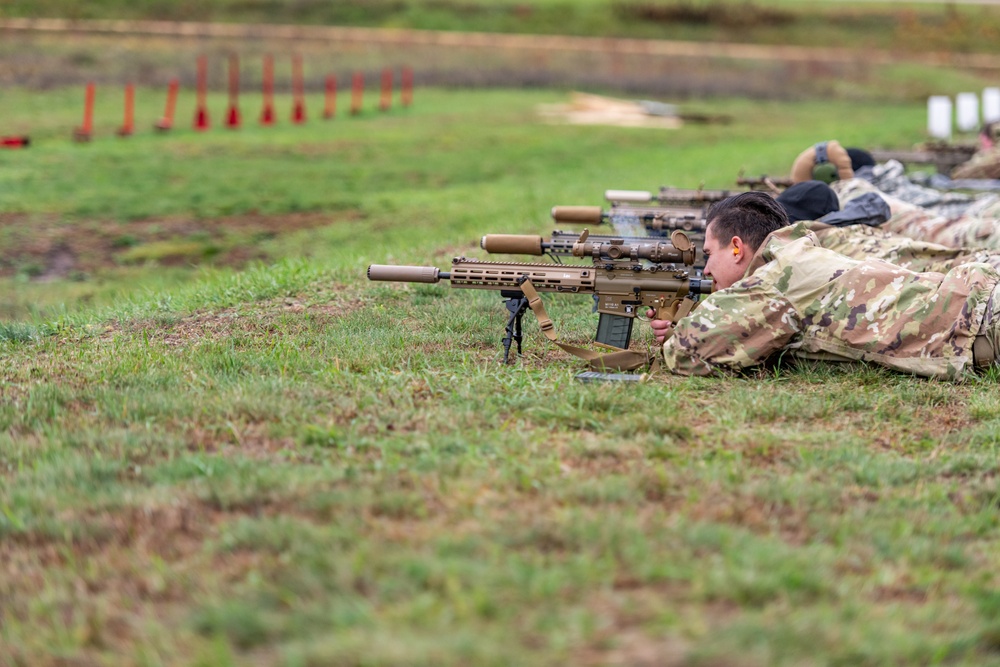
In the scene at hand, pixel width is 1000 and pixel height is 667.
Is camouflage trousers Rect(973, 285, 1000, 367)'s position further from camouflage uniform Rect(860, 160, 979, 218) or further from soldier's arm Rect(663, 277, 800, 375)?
camouflage uniform Rect(860, 160, 979, 218)

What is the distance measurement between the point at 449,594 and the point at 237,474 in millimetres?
1399

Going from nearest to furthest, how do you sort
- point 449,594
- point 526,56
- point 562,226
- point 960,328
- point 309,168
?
point 449,594, point 960,328, point 562,226, point 309,168, point 526,56

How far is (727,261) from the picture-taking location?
648cm

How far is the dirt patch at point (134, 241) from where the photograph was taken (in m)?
12.5

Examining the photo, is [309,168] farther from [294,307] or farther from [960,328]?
[960,328]

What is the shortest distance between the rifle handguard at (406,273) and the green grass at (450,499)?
480 millimetres

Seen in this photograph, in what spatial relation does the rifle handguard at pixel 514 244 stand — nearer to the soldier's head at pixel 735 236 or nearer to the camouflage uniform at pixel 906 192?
the soldier's head at pixel 735 236

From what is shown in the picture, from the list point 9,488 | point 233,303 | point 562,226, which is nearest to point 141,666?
point 9,488

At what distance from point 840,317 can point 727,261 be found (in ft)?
2.48

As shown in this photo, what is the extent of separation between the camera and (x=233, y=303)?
27.3 ft

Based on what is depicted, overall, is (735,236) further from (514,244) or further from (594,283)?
(514,244)

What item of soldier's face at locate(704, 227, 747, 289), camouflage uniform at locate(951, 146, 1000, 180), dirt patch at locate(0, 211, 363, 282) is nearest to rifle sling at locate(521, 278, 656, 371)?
soldier's face at locate(704, 227, 747, 289)

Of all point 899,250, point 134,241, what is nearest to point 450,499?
point 899,250

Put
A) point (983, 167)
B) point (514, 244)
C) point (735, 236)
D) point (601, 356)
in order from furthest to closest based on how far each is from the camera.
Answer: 1. point (983, 167)
2. point (514, 244)
3. point (735, 236)
4. point (601, 356)
